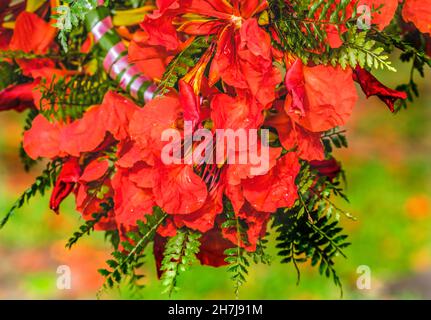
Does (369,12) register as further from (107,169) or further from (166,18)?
(107,169)

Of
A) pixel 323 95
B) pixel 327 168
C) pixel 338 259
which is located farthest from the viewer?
pixel 338 259

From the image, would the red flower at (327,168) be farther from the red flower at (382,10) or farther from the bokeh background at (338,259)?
the bokeh background at (338,259)

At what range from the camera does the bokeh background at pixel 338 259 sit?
152 cm

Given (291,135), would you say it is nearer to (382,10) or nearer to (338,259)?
(382,10)

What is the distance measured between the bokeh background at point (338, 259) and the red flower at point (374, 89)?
A: 28.5 inches

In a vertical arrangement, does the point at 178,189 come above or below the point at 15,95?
below

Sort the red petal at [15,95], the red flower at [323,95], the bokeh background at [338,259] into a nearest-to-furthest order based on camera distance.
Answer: the red flower at [323,95], the red petal at [15,95], the bokeh background at [338,259]

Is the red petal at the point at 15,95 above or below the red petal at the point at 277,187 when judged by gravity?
above

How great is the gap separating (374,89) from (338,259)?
104 cm

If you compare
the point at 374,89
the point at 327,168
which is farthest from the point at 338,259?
the point at 374,89

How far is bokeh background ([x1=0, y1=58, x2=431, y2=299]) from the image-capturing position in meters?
1.52

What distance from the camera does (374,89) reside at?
1.74 feet

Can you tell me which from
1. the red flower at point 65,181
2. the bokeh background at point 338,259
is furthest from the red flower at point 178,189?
the bokeh background at point 338,259

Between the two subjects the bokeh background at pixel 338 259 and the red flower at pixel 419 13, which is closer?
the red flower at pixel 419 13
